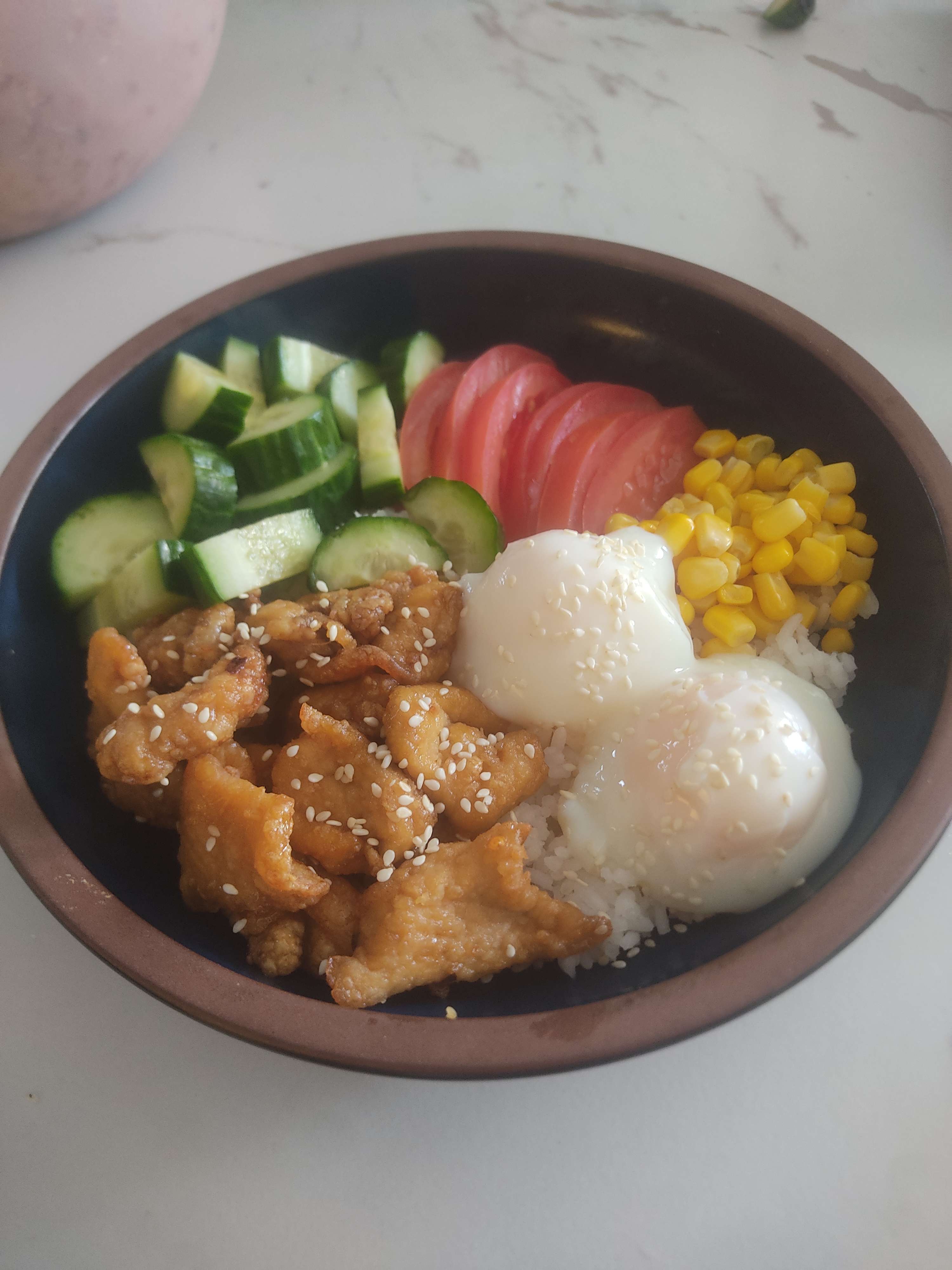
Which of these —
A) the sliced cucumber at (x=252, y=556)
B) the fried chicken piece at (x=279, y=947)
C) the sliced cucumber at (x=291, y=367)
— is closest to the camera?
the fried chicken piece at (x=279, y=947)

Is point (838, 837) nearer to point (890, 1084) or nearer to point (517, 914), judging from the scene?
point (890, 1084)

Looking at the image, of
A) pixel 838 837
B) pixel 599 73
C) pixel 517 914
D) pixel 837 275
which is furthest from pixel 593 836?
pixel 599 73

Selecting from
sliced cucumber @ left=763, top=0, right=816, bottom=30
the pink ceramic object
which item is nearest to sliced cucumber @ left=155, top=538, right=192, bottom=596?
the pink ceramic object

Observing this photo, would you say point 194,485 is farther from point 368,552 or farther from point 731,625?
point 731,625

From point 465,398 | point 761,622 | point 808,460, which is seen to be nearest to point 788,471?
point 808,460

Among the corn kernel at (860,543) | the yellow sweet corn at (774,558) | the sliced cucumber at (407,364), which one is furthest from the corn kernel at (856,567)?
the sliced cucumber at (407,364)

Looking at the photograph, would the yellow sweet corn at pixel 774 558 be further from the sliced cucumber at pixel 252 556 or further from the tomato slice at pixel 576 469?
the sliced cucumber at pixel 252 556

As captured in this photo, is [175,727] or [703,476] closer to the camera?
[175,727]
